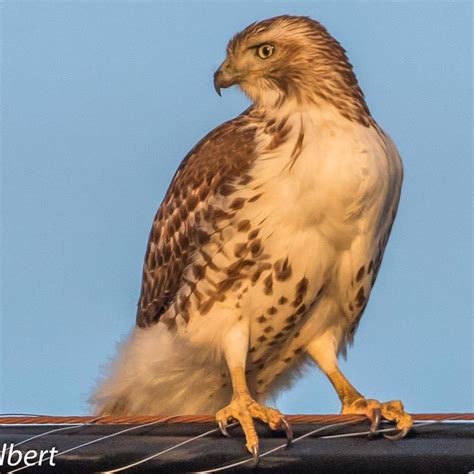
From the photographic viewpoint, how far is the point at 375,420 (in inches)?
311

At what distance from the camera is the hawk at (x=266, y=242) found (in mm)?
8594

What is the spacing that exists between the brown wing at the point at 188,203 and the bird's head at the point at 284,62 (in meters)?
0.22

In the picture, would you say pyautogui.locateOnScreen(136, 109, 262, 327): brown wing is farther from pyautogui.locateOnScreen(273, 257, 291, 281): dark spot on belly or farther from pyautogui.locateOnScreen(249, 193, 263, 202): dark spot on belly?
pyautogui.locateOnScreen(273, 257, 291, 281): dark spot on belly

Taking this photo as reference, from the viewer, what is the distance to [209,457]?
6.44 m

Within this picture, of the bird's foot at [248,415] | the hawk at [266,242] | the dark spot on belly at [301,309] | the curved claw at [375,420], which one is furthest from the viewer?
the dark spot on belly at [301,309]

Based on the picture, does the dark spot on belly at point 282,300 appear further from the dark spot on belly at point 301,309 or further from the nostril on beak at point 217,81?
the nostril on beak at point 217,81

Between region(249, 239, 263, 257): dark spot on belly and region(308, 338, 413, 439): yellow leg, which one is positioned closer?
region(308, 338, 413, 439): yellow leg

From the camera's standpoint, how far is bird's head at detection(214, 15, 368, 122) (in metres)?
9.19

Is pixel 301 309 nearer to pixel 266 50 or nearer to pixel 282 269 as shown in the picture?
pixel 282 269

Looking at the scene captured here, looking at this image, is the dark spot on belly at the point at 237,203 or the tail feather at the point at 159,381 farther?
the tail feather at the point at 159,381

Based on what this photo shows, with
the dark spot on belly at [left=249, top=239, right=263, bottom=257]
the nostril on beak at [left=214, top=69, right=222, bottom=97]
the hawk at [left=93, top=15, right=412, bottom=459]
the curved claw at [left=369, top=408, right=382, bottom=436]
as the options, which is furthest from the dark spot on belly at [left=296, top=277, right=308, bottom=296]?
the nostril on beak at [left=214, top=69, right=222, bottom=97]

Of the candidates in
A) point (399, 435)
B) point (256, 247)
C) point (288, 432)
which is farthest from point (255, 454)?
point (256, 247)

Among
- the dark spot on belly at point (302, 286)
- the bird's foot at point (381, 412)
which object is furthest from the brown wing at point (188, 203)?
the bird's foot at point (381, 412)

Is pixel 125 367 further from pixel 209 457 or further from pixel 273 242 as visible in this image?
pixel 209 457
